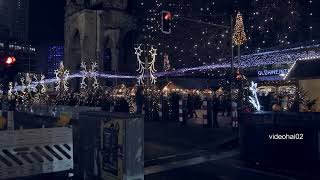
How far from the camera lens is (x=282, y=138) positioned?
29.4 feet

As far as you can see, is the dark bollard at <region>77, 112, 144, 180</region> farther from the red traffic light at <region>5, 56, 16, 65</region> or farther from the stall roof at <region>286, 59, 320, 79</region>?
the stall roof at <region>286, 59, 320, 79</region>

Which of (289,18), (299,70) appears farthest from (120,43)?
(299,70)

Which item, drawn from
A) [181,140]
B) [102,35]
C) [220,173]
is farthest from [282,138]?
[102,35]

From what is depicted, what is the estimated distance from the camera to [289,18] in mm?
33625

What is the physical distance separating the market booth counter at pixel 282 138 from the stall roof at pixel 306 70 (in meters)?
10.6

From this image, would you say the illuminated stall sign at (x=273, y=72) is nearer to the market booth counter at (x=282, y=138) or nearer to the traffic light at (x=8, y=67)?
the market booth counter at (x=282, y=138)

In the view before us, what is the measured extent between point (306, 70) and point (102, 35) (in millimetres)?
51956

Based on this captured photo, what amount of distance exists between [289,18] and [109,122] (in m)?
29.7

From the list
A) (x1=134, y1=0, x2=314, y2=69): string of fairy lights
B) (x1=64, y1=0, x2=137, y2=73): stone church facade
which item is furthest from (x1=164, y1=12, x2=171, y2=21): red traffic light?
(x1=64, y1=0, x2=137, y2=73): stone church facade

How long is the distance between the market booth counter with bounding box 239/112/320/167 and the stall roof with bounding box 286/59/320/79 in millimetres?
10578

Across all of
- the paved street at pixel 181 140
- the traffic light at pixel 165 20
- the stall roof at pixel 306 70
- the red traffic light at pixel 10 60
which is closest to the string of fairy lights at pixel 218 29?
the stall roof at pixel 306 70

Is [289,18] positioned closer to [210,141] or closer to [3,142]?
[210,141]

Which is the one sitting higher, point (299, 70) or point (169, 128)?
point (299, 70)

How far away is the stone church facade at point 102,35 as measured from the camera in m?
66.9
